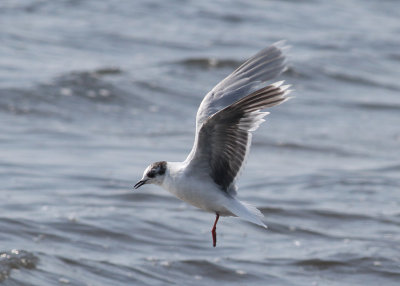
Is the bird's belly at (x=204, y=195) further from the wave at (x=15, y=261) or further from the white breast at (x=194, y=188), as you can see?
the wave at (x=15, y=261)

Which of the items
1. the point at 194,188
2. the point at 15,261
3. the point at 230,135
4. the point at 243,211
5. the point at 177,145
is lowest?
the point at 177,145

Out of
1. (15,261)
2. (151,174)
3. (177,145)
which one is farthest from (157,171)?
(177,145)

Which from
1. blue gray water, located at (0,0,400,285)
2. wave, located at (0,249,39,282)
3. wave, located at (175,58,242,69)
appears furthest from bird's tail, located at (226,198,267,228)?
wave, located at (175,58,242,69)

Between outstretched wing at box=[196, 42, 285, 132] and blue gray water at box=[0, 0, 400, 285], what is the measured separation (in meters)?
2.27

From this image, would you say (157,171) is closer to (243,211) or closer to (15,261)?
(243,211)

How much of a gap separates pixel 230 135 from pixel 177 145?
6.41 meters

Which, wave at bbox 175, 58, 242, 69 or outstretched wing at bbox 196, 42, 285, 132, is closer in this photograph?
outstretched wing at bbox 196, 42, 285, 132

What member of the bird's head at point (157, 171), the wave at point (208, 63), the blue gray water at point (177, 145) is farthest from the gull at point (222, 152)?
the wave at point (208, 63)

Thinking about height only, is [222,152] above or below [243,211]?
above

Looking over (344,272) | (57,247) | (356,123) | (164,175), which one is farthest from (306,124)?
(164,175)

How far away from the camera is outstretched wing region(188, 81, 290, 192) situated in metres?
4.99

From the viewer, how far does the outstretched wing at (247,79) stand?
18.5 ft

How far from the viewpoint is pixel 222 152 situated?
17.4 feet

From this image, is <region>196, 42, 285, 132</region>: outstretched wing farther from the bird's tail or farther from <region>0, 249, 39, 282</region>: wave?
<region>0, 249, 39, 282</region>: wave
